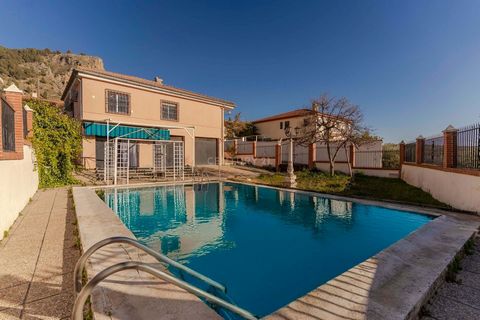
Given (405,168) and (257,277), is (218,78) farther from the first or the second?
(257,277)

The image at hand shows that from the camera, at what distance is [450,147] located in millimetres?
10133

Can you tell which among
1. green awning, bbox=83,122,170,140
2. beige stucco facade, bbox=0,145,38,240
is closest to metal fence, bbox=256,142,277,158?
green awning, bbox=83,122,170,140

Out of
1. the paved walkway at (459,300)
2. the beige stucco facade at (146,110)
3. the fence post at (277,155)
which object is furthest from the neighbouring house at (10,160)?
the fence post at (277,155)

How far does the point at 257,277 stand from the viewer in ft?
17.7

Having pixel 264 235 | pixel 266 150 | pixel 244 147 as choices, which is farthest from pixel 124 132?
pixel 264 235

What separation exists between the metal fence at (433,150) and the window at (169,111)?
70.5 ft

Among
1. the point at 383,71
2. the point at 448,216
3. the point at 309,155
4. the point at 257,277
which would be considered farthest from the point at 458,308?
the point at 383,71

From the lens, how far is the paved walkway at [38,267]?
3.10m

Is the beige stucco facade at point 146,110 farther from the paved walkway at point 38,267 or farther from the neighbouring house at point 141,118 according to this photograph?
the paved walkway at point 38,267

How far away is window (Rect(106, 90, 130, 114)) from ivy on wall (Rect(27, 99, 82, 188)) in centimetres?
534

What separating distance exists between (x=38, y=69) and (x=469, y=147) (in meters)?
100

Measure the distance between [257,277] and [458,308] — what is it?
11.5ft

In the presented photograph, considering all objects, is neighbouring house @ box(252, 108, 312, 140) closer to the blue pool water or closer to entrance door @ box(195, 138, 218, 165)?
entrance door @ box(195, 138, 218, 165)

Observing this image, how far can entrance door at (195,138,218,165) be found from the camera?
26688mm
